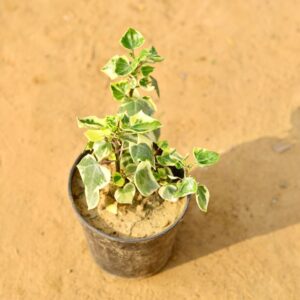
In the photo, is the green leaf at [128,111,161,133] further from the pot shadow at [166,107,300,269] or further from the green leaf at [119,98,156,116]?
the pot shadow at [166,107,300,269]

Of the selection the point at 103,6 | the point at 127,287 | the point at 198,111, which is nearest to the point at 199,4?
the point at 103,6

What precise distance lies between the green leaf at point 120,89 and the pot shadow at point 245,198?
0.98 m

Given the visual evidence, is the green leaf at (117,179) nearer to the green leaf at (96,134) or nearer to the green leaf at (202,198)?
the green leaf at (96,134)

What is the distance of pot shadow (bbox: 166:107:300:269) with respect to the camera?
2732 mm

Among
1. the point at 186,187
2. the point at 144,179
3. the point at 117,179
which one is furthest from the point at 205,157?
the point at 117,179

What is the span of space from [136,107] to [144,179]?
31cm

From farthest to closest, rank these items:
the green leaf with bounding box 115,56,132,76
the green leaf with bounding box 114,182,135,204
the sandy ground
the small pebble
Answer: the small pebble
the sandy ground
the green leaf with bounding box 114,182,135,204
the green leaf with bounding box 115,56,132,76

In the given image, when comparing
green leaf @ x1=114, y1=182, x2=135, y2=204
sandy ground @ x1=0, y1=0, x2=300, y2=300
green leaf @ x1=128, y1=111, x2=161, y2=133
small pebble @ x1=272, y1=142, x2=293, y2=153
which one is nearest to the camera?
green leaf @ x1=128, y1=111, x2=161, y2=133

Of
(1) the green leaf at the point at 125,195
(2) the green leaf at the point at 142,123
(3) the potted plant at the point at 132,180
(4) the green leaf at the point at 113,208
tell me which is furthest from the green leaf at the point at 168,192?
(2) the green leaf at the point at 142,123

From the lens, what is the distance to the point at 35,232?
107 inches

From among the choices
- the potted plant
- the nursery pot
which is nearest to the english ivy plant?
the potted plant

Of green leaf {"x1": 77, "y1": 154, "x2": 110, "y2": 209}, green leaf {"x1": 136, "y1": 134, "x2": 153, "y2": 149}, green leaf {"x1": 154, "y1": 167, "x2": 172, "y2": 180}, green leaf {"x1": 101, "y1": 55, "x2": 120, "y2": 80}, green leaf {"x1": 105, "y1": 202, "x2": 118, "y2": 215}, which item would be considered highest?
green leaf {"x1": 101, "y1": 55, "x2": 120, "y2": 80}

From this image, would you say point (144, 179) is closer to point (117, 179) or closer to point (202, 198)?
point (117, 179)

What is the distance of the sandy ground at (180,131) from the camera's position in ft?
8.50
